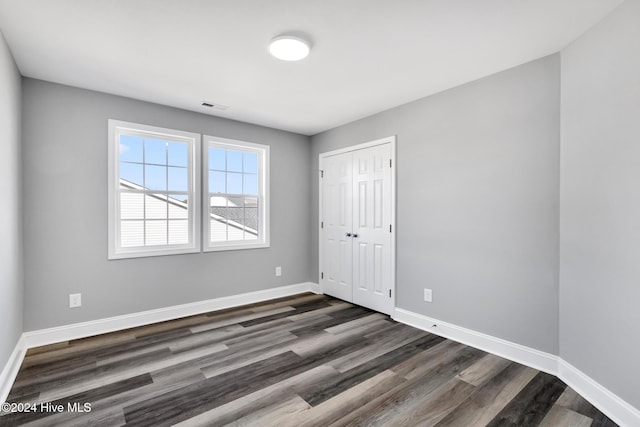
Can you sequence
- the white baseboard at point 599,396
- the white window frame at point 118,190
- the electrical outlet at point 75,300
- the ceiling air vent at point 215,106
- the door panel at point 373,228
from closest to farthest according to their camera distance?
the white baseboard at point 599,396 → the electrical outlet at point 75,300 → the white window frame at point 118,190 → the ceiling air vent at point 215,106 → the door panel at point 373,228

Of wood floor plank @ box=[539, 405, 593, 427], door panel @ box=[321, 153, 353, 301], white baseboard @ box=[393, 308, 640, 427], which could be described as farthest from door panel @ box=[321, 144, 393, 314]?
wood floor plank @ box=[539, 405, 593, 427]

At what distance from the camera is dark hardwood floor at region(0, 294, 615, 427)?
6.21 ft

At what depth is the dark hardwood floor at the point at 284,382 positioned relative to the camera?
6.21ft

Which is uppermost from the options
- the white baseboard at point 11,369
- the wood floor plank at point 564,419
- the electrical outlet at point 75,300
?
the electrical outlet at point 75,300

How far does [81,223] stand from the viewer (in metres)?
3.08

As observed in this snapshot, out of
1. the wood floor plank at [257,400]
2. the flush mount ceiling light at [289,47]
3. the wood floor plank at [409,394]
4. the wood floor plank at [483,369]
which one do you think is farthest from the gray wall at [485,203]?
the flush mount ceiling light at [289,47]

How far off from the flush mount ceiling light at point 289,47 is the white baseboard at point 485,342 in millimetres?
2851

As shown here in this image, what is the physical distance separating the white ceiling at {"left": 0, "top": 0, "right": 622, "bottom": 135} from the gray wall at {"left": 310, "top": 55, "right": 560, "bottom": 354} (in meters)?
0.25

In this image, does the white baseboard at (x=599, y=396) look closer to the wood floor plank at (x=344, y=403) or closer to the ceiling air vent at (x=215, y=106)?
the wood floor plank at (x=344, y=403)

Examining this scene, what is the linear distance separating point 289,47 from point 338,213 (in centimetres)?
255

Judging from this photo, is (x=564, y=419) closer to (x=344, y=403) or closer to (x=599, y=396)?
(x=599, y=396)

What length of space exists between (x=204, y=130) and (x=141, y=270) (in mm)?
1827

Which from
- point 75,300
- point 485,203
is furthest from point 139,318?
point 485,203

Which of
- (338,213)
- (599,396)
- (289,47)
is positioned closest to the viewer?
(599,396)
